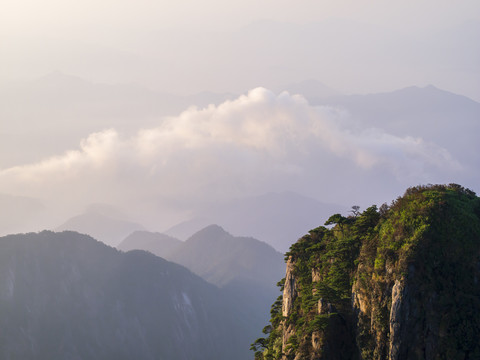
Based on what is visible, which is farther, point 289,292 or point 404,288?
point 289,292

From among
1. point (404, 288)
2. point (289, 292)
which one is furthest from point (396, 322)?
point (289, 292)

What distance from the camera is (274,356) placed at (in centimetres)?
10481

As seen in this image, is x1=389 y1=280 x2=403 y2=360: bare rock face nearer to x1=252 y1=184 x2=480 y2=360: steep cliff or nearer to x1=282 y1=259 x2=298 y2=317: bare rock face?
x1=252 y1=184 x2=480 y2=360: steep cliff

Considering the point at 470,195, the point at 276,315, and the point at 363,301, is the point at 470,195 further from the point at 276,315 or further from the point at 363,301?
the point at 276,315

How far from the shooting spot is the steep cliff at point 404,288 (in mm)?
72312

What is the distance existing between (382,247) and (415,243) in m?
5.83

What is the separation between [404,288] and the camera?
73.1 m

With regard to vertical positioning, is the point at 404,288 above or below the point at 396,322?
above

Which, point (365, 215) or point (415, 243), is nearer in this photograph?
point (415, 243)

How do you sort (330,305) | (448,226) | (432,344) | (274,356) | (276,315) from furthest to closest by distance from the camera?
(276,315), (274,356), (330,305), (448,226), (432,344)

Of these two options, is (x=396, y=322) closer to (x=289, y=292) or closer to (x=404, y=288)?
(x=404, y=288)

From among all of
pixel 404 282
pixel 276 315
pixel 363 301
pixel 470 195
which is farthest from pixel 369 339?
pixel 276 315

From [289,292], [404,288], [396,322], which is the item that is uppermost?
[289,292]

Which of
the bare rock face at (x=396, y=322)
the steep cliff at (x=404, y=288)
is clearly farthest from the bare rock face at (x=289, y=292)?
the bare rock face at (x=396, y=322)
